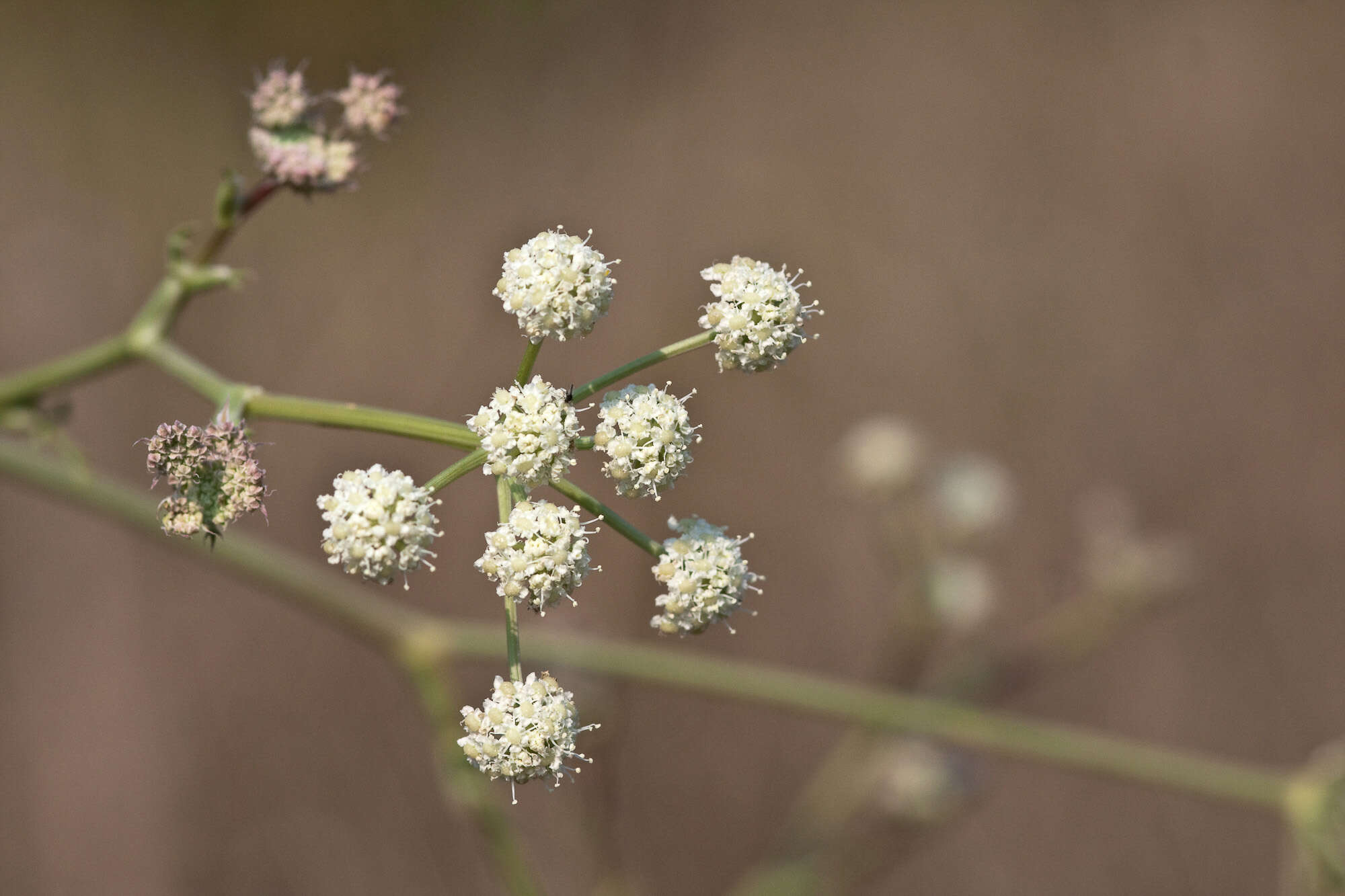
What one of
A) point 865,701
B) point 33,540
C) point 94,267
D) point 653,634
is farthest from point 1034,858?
point 94,267

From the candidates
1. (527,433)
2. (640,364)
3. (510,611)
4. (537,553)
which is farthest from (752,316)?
(510,611)

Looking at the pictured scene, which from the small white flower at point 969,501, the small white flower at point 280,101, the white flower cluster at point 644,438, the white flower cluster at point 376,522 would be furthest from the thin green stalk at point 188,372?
the small white flower at point 969,501

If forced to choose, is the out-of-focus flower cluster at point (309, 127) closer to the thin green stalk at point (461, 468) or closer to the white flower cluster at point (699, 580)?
the thin green stalk at point (461, 468)

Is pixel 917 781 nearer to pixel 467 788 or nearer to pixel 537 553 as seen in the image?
pixel 467 788

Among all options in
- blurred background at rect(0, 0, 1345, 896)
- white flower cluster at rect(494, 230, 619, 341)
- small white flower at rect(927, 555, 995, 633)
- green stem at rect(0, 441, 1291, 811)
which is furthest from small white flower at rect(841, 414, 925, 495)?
white flower cluster at rect(494, 230, 619, 341)

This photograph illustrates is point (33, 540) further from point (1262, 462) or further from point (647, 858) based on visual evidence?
point (1262, 462)

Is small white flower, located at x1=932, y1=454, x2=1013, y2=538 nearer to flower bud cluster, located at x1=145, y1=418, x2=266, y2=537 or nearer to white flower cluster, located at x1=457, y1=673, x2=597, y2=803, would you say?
white flower cluster, located at x1=457, y1=673, x2=597, y2=803
